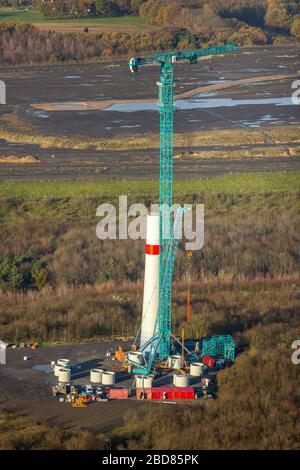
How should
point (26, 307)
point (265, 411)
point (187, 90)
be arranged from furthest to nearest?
point (187, 90), point (26, 307), point (265, 411)

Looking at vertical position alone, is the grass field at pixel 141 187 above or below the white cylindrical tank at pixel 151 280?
below

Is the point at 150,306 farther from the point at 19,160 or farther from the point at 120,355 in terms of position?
the point at 19,160

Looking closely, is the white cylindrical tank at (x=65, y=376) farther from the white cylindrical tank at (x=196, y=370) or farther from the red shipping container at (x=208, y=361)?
the red shipping container at (x=208, y=361)

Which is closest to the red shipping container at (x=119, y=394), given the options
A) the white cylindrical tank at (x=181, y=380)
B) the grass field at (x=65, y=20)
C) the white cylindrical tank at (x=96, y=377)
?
the white cylindrical tank at (x=96, y=377)

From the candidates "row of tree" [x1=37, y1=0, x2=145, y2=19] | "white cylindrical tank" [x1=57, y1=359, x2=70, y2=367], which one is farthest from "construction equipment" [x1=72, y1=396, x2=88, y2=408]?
"row of tree" [x1=37, y1=0, x2=145, y2=19]

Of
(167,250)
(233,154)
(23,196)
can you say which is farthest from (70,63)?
(167,250)
